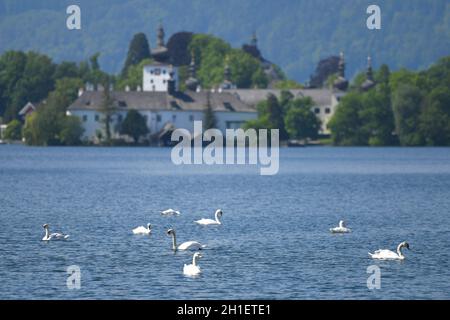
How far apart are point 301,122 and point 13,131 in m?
41.1

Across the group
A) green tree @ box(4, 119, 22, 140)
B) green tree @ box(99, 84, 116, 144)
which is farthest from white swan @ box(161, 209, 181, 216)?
green tree @ box(4, 119, 22, 140)

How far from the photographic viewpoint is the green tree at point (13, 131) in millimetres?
192125

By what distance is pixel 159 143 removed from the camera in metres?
185

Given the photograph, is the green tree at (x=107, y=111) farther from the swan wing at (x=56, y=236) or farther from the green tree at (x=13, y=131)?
the swan wing at (x=56, y=236)

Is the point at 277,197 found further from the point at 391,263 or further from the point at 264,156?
the point at 264,156

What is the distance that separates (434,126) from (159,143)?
1521 inches

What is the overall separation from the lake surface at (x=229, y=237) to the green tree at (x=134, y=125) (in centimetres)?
8847

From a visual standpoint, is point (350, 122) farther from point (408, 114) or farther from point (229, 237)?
point (229, 237)

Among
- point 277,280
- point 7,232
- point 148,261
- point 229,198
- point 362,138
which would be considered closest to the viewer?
point 277,280

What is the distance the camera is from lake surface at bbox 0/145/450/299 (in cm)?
3350

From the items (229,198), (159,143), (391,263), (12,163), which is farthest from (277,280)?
(159,143)

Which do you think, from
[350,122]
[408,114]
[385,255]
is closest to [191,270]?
[385,255]
